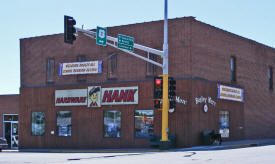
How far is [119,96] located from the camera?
34125 mm

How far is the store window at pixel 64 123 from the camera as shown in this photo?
3681 cm

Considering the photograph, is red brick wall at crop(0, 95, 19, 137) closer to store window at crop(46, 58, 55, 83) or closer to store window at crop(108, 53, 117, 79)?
store window at crop(46, 58, 55, 83)

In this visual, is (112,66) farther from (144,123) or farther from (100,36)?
(100,36)

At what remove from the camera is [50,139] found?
1481 inches

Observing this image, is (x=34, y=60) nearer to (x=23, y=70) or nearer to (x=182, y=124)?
(x=23, y=70)

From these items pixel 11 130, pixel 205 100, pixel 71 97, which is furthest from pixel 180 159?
pixel 11 130

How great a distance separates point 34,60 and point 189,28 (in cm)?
1450

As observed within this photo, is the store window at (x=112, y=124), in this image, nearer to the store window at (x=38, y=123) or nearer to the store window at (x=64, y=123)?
the store window at (x=64, y=123)

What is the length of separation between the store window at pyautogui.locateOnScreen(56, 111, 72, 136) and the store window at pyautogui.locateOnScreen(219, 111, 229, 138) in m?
11.7

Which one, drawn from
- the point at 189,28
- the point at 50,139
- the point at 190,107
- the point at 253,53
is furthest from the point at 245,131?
the point at 50,139

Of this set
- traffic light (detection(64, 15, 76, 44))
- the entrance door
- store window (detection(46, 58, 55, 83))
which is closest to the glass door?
the entrance door

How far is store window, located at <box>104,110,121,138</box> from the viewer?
34469mm

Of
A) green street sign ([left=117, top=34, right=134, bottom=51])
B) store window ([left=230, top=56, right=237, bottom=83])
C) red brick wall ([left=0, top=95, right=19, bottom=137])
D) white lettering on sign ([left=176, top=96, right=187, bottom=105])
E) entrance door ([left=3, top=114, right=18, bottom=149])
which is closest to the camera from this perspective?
green street sign ([left=117, top=34, right=134, bottom=51])

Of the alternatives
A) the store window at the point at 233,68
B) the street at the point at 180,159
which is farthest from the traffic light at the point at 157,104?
the store window at the point at 233,68
